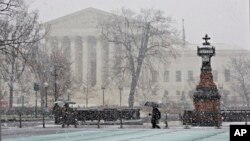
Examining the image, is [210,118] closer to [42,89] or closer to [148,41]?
[42,89]

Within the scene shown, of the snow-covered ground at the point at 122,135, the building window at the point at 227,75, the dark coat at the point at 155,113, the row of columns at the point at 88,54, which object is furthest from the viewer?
the building window at the point at 227,75

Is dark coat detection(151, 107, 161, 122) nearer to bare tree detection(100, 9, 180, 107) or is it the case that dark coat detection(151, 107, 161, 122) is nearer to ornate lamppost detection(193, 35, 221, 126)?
ornate lamppost detection(193, 35, 221, 126)

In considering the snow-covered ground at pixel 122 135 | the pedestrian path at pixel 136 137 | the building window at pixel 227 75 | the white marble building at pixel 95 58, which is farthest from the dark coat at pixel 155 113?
the building window at pixel 227 75

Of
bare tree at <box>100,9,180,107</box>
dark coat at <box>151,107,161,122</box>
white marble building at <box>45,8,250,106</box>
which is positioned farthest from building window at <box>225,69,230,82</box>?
dark coat at <box>151,107,161,122</box>

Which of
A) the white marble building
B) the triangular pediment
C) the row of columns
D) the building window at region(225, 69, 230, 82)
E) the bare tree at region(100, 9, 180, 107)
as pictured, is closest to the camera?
the bare tree at region(100, 9, 180, 107)

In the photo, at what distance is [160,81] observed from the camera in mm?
120188

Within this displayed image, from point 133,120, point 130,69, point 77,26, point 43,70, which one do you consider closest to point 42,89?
point 43,70

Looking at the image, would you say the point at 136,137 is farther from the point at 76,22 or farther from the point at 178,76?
the point at 178,76

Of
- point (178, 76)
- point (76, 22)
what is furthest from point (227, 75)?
point (76, 22)

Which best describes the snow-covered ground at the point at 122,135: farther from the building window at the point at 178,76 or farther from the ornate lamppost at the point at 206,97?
the building window at the point at 178,76

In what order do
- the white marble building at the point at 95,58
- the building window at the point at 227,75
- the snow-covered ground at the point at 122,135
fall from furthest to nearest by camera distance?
the building window at the point at 227,75, the white marble building at the point at 95,58, the snow-covered ground at the point at 122,135

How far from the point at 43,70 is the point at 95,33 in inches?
1697

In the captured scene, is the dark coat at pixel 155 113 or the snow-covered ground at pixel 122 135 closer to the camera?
the snow-covered ground at pixel 122 135

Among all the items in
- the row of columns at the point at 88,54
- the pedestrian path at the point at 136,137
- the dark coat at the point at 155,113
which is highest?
the row of columns at the point at 88,54
